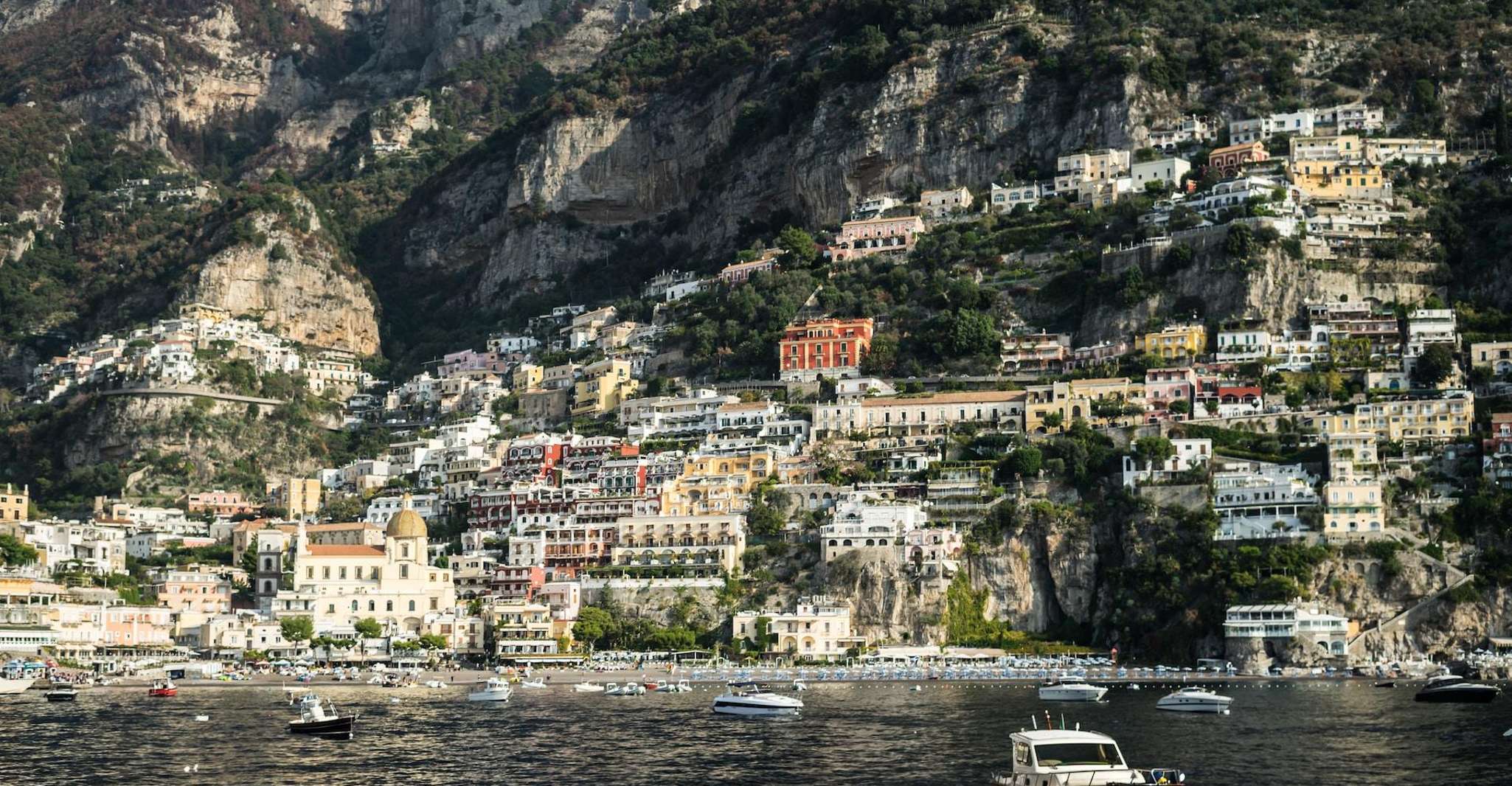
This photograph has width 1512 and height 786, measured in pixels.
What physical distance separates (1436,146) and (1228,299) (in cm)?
2256

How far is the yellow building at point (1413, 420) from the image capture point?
10638 centimetres

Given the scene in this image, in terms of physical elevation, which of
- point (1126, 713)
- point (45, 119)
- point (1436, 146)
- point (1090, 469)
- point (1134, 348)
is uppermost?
point (45, 119)

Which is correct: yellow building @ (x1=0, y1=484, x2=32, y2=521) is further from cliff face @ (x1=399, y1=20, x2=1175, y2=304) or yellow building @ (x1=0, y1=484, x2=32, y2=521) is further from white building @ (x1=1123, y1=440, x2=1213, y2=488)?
white building @ (x1=1123, y1=440, x2=1213, y2=488)

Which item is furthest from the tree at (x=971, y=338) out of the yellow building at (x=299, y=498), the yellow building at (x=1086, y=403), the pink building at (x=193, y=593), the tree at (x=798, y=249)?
the pink building at (x=193, y=593)

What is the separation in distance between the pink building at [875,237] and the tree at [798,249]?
137cm

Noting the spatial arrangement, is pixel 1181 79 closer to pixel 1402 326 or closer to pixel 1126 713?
pixel 1402 326

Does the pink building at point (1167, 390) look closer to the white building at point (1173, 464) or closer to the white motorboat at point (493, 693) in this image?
the white building at point (1173, 464)

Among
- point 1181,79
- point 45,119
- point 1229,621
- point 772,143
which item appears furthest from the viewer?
point 45,119

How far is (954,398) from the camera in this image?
387 ft

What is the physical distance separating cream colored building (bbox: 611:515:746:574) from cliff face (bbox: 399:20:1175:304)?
4578 centimetres

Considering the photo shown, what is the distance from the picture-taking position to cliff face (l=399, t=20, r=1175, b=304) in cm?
14625

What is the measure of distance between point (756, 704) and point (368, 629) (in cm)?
3514

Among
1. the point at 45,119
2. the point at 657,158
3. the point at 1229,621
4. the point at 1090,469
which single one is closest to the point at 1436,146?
the point at 1090,469

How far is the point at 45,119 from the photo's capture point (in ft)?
648
